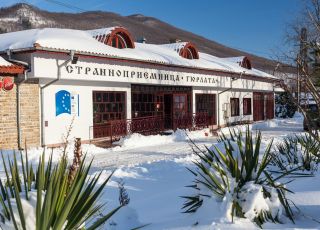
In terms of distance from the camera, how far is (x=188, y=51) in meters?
25.1

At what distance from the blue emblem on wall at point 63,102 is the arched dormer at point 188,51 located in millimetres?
10082

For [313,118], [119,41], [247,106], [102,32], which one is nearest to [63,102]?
[102,32]

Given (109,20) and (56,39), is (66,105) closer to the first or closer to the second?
(56,39)

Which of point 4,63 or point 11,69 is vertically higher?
point 4,63

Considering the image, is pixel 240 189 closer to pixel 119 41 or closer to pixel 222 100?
pixel 119 41

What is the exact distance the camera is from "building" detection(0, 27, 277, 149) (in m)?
14.6

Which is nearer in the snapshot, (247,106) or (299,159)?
(299,159)

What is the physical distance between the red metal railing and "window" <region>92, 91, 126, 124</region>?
1.18 feet

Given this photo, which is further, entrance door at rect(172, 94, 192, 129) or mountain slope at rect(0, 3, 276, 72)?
mountain slope at rect(0, 3, 276, 72)

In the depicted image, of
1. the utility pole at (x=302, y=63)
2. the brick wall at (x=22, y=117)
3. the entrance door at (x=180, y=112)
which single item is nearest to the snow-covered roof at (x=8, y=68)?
the brick wall at (x=22, y=117)

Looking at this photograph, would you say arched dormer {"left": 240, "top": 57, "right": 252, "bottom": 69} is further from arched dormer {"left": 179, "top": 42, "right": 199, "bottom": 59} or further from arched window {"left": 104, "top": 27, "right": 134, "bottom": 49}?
arched window {"left": 104, "top": 27, "right": 134, "bottom": 49}

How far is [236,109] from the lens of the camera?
29.5 metres

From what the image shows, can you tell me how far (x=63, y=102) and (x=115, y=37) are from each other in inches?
202

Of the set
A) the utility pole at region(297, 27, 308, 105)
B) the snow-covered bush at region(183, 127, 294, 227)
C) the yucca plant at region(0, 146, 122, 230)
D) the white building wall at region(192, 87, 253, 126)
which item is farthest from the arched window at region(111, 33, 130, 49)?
the yucca plant at region(0, 146, 122, 230)
